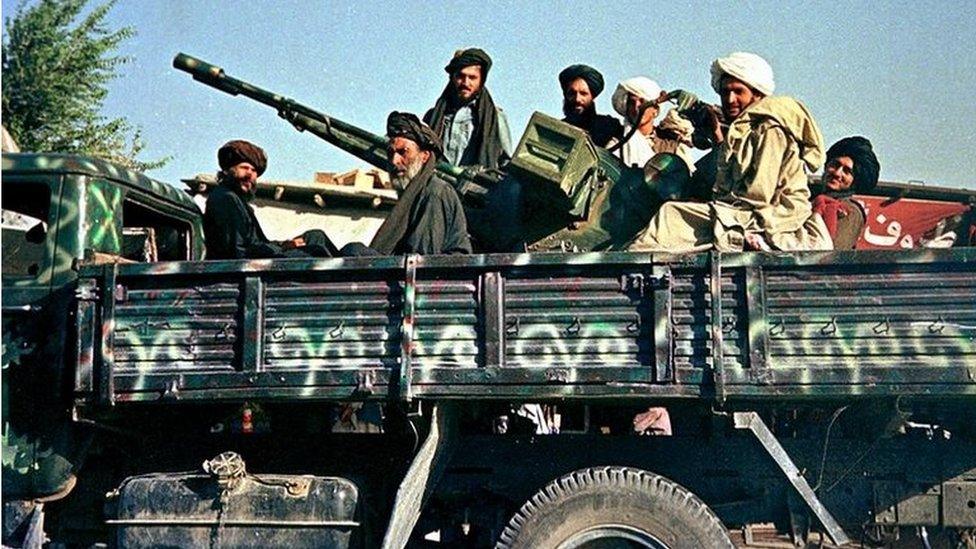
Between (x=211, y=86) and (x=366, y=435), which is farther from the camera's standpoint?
(x=211, y=86)

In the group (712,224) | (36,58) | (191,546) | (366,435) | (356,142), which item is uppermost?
(36,58)

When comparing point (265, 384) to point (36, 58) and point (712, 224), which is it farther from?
point (36, 58)

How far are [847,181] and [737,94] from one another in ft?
3.49

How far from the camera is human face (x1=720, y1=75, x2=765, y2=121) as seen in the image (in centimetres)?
540

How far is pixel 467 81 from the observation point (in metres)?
6.64

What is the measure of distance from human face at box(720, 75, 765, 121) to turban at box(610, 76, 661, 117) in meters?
1.08

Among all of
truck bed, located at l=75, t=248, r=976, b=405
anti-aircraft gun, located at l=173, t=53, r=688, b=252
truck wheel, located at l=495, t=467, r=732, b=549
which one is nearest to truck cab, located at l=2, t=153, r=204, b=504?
truck bed, located at l=75, t=248, r=976, b=405

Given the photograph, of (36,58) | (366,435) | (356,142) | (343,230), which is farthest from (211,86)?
(343,230)

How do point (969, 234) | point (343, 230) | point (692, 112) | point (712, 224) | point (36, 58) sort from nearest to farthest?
point (712, 224)
point (692, 112)
point (969, 234)
point (36, 58)
point (343, 230)

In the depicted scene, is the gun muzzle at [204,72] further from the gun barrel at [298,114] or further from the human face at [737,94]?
the human face at [737,94]

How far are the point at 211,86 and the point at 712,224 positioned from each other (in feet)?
10.6

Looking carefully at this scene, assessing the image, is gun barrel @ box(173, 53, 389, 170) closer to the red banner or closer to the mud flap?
the mud flap

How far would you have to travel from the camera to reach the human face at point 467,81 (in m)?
6.63

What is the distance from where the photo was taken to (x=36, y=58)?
10.1m
